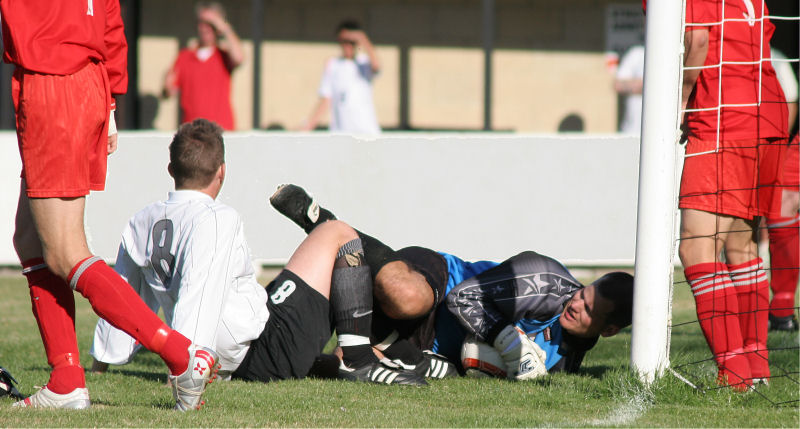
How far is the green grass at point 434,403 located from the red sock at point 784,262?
119cm

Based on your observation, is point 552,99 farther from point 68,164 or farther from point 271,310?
point 68,164

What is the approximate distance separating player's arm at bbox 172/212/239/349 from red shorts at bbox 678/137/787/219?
198cm

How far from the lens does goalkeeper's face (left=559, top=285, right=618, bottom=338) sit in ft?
14.2

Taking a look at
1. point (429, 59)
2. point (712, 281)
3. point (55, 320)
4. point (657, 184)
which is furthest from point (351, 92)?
point (55, 320)

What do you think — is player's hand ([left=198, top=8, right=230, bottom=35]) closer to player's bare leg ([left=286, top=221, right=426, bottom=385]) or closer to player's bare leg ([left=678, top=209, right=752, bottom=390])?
player's bare leg ([left=286, top=221, right=426, bottom=385])

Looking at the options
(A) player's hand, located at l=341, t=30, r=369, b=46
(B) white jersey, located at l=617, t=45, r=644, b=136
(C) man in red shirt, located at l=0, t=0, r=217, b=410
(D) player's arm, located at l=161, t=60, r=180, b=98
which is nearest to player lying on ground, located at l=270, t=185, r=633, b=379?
(C) man in red shirt, located at l=0, t=0, r=217, b=410

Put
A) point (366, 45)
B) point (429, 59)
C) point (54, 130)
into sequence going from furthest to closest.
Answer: point (429, 59), point (366, 45), point (54, 130)

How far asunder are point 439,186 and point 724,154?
4213 mm

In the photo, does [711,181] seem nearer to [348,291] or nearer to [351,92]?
[348,291]

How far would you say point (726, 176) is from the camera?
4.24 metres

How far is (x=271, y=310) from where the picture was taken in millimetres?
4395

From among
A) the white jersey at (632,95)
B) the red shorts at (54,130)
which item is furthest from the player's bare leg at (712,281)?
the white jersey at (632,95)

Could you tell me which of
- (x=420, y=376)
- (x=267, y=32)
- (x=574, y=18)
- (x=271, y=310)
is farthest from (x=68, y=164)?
(x=574, y=18)

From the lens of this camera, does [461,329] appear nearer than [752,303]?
No
